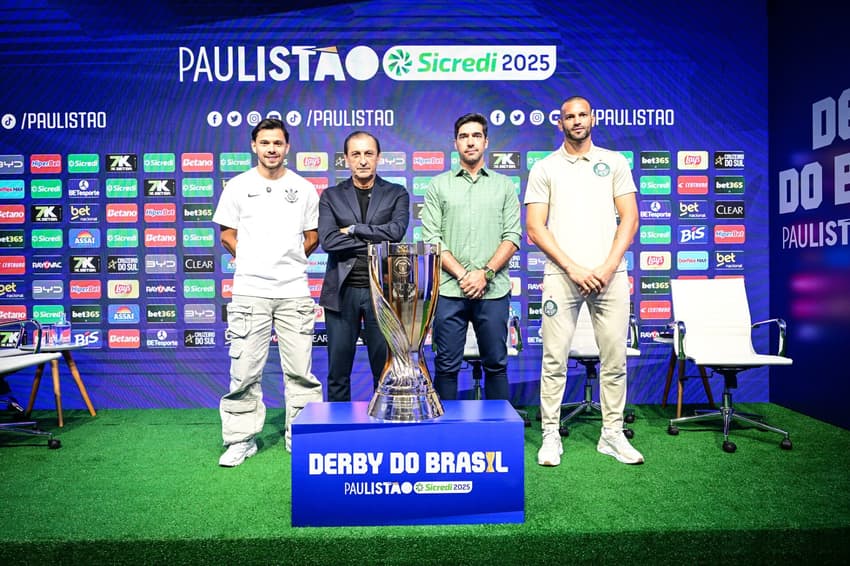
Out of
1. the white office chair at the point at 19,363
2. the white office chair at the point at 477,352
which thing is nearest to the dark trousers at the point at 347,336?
the white office chair at the point at 477,352

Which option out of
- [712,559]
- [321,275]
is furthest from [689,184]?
[712,559]

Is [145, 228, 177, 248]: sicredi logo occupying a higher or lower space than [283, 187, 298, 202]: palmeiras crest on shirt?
lower

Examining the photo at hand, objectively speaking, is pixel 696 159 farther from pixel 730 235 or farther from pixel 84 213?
pixel 84 213

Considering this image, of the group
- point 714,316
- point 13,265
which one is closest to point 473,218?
point 714,316

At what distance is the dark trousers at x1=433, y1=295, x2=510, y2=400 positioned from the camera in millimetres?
3188

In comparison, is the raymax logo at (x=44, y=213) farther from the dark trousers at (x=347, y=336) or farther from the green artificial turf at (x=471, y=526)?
the dark trousers at (x=347, y=336)

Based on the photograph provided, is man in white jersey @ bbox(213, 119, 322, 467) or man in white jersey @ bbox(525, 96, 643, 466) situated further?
man in white jersey @ bbox(213, 119, 322, 467)

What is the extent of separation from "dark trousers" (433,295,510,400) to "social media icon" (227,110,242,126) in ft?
7.99

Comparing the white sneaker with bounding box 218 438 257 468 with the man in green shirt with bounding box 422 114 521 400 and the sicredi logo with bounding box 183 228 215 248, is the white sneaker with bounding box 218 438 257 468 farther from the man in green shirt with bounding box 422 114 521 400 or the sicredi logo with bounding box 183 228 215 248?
the sicredi logo with bounding box 183 228 215 248

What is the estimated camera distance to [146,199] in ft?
15.6

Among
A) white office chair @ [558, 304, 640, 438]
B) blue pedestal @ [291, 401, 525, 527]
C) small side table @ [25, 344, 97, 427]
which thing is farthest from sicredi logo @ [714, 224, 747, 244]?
small side table @ [25, 344, 97, 427]

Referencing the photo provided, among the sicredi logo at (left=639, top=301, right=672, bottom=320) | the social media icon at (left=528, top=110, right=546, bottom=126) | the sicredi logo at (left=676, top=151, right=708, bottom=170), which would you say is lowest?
the sicredi logo at (left=639, top=301, right=672, bottom=320)

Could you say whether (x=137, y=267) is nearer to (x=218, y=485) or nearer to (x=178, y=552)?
(x=218, y=485)

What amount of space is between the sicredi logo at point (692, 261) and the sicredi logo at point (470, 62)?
5.32 ft
